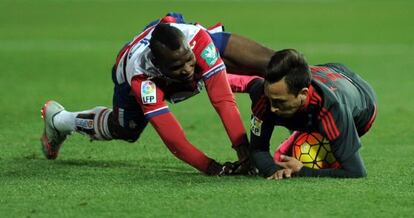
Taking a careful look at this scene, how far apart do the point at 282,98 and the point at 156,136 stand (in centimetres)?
383

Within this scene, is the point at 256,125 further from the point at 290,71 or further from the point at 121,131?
the point at 121,131

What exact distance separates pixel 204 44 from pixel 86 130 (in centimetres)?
163

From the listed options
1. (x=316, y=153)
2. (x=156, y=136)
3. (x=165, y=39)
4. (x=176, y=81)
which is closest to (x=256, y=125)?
(x=316, y=153)

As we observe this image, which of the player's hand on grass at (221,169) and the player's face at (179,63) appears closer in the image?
the player's face at (179,63)

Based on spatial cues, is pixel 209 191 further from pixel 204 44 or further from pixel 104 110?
pixel 104 110

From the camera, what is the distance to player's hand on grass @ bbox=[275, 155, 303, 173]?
7539mm

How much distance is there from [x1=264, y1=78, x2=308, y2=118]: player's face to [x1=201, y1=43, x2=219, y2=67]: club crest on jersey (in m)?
0.72

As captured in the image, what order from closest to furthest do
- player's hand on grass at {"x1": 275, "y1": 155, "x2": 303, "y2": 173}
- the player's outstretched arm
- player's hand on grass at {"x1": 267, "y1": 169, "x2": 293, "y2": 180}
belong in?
player's hand on grass at {"x1": 267, "y1": 169, "x2": 293, "y2": 180} → player's hand on grass at {"x1": 275, "y1": 155, "x2": 303, "y2": 173} → the player's outstretched arm

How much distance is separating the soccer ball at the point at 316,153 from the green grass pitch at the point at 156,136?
0.33 meters

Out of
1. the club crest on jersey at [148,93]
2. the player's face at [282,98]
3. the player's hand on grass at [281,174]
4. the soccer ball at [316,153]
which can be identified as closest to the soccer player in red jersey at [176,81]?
the club crest on jersey at [148,93]

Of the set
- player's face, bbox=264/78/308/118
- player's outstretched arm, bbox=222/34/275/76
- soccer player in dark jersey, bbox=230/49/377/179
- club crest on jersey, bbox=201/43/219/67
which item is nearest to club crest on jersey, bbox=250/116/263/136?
soccer player in dark jersey, bbox=230/49/377/179

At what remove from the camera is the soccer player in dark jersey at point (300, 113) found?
7.15 metres

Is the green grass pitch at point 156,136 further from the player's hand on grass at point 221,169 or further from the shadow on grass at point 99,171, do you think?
the player's hand on grass at point 221,169

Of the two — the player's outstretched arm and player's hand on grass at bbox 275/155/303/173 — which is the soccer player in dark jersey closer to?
player's hand on grass at bbox 275/155/303/173
